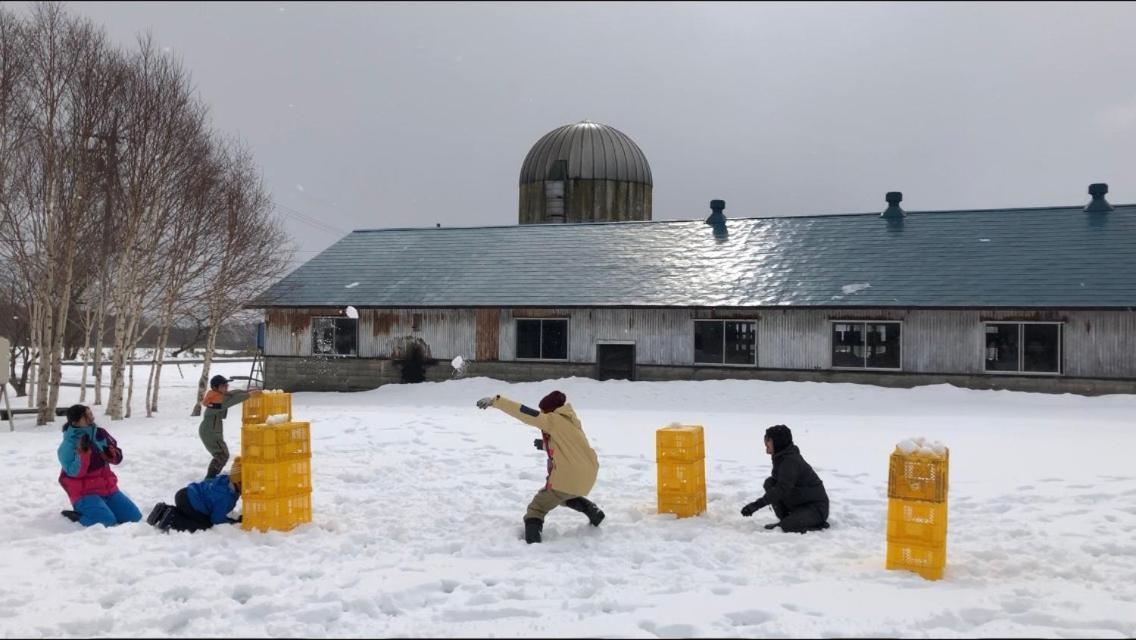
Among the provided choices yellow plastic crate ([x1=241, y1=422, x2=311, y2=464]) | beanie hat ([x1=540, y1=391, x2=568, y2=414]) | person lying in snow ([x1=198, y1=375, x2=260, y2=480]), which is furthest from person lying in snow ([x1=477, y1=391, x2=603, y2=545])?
person lying in snow ([x1=198, y1=375, x2=260, y2=480])

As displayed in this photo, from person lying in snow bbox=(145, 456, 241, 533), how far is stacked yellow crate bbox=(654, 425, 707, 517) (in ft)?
14.9

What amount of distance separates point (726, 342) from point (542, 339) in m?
5.50

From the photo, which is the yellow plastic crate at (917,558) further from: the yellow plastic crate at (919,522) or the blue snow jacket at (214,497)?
the blue snow jacket at (214,497)

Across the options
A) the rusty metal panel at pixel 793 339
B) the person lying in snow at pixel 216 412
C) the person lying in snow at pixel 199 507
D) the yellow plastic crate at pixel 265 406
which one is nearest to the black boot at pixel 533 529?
the person lying in snow at pixel 199 507

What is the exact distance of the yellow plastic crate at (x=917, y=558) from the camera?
23.7 feet

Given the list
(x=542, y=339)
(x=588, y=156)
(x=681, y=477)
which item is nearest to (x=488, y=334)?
(x=542, y=339)

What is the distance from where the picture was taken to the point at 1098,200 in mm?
25672

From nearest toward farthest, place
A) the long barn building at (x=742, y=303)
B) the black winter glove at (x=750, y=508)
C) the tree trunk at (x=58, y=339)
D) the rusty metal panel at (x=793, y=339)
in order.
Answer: the black winter glove at (x=750, y=508) < the tree trunk at (x=58, y=339) < the long barn building at (x=742, y=303) < the rusty metal panel at (x=793, y=339)

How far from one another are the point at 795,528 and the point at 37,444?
13.4 metres

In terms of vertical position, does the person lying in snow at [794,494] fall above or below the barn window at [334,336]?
below

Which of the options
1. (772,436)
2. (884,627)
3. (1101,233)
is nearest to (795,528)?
(772,436)

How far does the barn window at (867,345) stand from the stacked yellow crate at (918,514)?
16.7 m

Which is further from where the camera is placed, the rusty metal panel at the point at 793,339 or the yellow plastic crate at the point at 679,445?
the rusty metal panel at the point at 793,339

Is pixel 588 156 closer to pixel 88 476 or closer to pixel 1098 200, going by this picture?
pixel 1098 200
